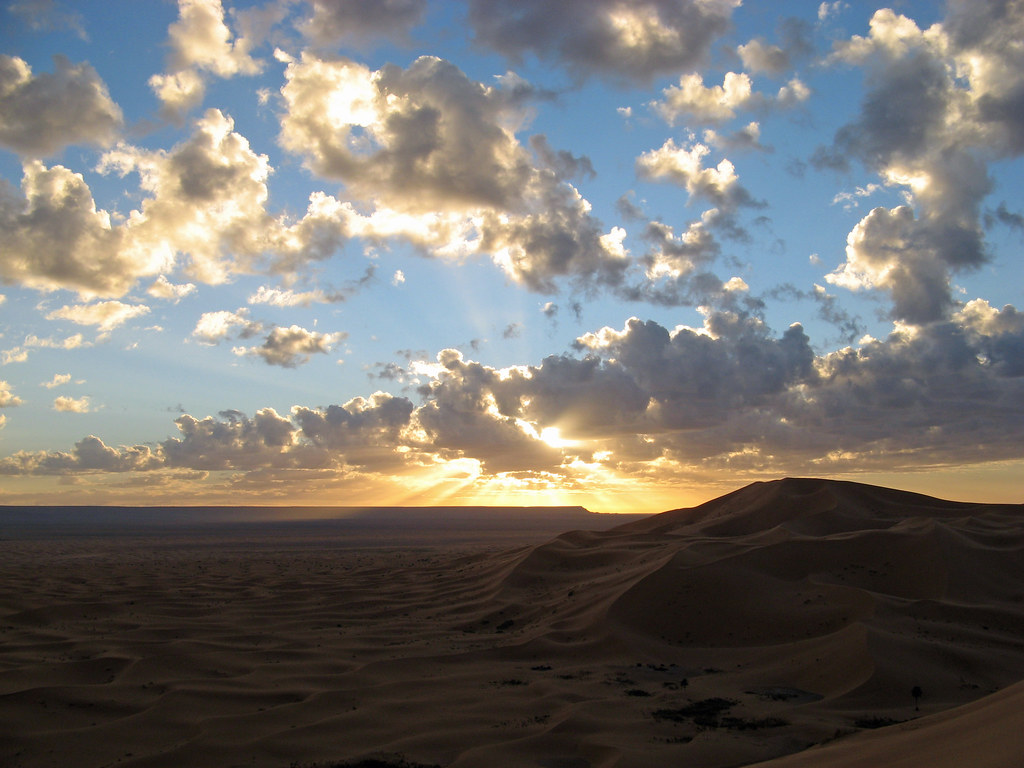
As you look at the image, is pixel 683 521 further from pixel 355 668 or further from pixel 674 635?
pixel 355 668

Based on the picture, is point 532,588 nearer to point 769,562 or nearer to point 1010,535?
point 769,562

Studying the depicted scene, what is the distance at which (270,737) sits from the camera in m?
5.86

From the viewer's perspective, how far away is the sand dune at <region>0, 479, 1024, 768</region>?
5551 millimetres

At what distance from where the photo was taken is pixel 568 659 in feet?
29.1

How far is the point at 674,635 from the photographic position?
9.68 m

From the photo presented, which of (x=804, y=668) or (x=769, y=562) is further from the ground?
(x=769, y=562)

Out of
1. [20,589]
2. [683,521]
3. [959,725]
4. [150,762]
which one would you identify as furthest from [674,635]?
[20,589]

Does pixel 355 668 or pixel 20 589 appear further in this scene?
pixel 20 589

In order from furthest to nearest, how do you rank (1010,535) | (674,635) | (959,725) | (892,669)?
1. (1010,535)
2. (674,635)
3. (892,669)
4. (959,725)

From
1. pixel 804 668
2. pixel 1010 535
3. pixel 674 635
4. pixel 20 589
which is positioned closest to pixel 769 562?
pixel 674 635

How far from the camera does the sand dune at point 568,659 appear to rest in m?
5.55

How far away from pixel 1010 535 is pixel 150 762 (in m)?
14.6

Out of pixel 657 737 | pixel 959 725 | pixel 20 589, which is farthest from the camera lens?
pixel 20 589

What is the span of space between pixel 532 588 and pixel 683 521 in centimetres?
737
